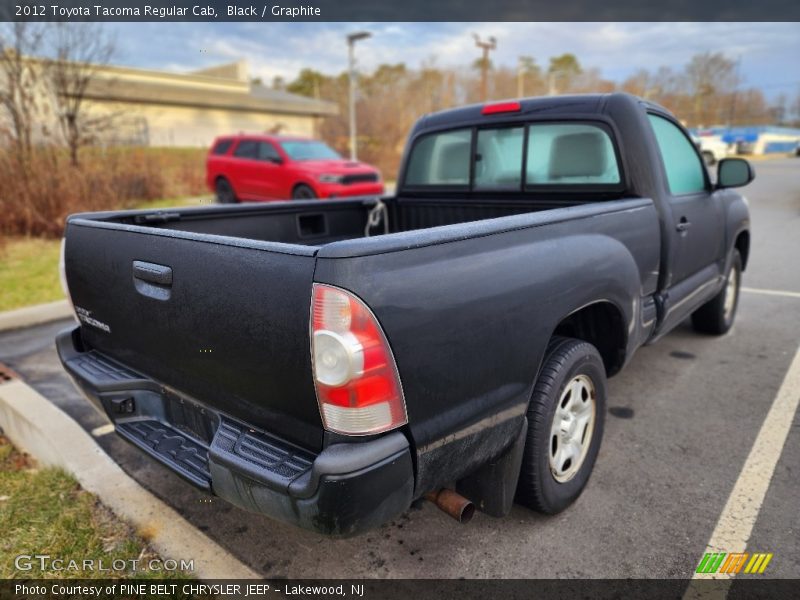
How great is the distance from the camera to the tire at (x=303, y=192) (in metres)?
12.2

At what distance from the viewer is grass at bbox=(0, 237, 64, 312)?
6207 millimetres

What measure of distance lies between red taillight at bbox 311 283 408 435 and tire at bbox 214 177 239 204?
1333 centimetres

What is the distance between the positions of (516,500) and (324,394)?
1273 mm

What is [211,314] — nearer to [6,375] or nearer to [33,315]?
[6,375]

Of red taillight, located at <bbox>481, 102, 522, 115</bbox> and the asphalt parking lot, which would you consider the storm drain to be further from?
red taillight, located at <bbox>481, 102, 522, 115</bbox>

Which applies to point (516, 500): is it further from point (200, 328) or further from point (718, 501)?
point (200, 328)

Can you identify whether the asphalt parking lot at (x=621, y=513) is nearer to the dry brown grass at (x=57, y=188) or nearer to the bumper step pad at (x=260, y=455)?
the bumper step pad at (x=260, y=455)

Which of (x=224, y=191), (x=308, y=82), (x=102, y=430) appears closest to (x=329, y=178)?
(x=224, y=191)

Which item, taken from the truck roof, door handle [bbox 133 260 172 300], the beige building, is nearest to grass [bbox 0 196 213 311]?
door handle [bbox 133 260 172 300]

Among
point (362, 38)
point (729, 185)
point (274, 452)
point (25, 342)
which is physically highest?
point (362, 38)

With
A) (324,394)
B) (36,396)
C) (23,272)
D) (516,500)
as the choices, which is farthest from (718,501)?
(23,272)

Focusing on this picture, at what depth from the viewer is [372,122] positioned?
31.4 meters

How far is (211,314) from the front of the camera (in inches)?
74.7

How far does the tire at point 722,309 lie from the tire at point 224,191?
11.8m
